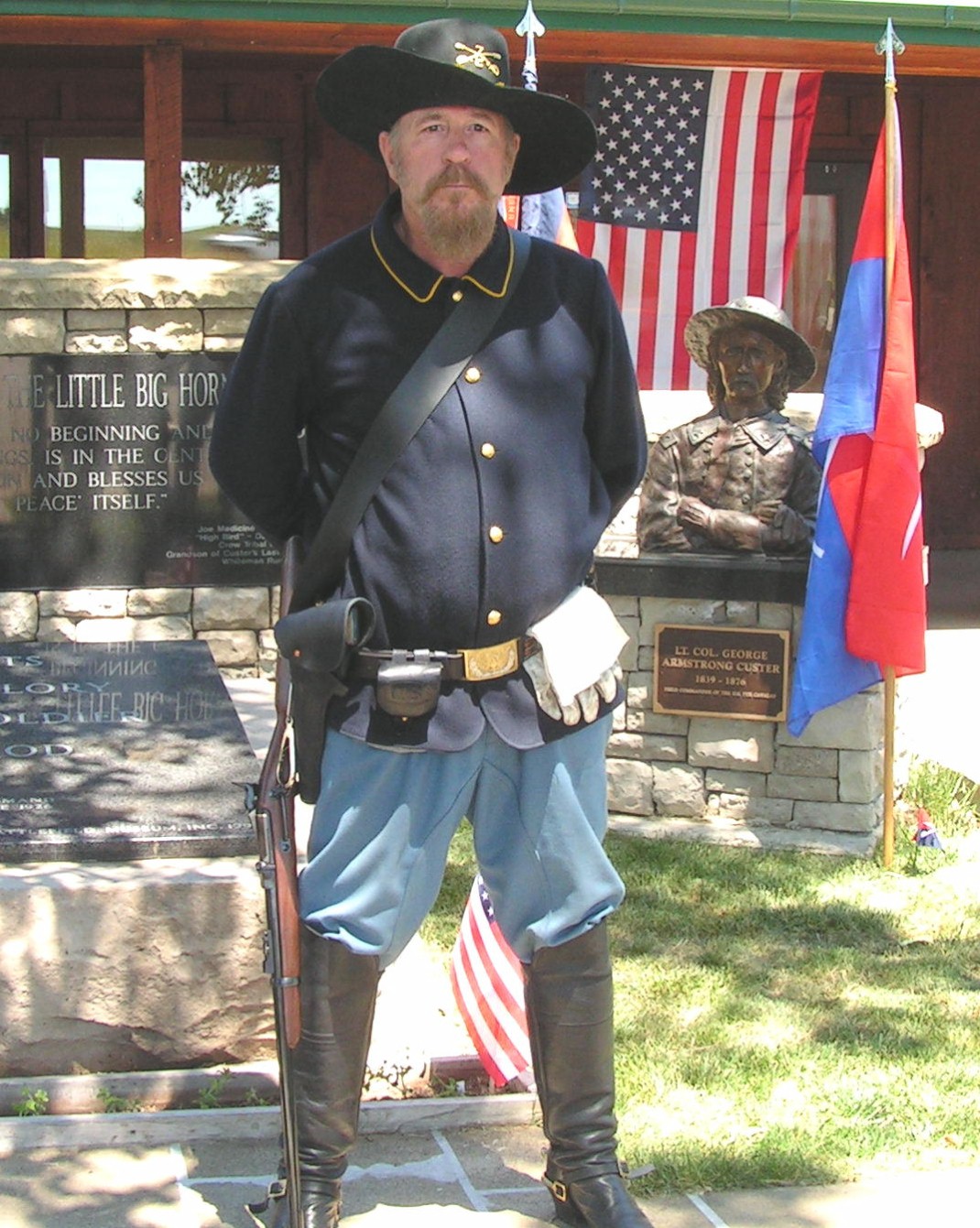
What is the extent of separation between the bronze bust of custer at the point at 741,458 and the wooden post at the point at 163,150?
124 inches

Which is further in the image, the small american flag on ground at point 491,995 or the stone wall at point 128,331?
the stone wall at point 128,331

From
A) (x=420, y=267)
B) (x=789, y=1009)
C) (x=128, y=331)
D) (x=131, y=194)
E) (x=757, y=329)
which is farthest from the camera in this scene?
(x=131, y=194)

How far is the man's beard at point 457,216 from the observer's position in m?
2.72

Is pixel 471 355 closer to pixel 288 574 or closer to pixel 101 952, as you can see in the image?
pixel 288 574

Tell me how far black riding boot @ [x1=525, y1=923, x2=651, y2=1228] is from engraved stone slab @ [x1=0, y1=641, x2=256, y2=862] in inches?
35.0

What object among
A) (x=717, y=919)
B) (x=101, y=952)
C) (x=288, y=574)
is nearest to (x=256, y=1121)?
(x=101, y=952)

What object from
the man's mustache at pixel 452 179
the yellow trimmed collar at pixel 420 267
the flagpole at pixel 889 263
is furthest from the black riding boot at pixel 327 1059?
the flagpole at pixel 889 263

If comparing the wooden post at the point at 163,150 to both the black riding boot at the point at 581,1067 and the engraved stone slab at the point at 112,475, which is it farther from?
the black riding boot at the point at 581,1067

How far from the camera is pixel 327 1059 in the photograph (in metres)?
2.78

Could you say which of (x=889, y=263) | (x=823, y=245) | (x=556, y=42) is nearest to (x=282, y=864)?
(x=889, y=263)

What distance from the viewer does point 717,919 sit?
479cm

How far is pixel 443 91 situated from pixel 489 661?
34.9 inches

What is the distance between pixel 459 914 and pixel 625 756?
1093 mm

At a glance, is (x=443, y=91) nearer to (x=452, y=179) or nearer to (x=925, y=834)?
Answer: (x=452, y=179)
